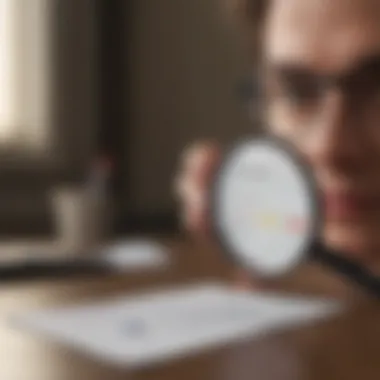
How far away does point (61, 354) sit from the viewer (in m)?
0.66

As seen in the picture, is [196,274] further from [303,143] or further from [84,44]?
[84,44]

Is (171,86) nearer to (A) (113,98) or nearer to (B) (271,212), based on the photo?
(A) (113,98)

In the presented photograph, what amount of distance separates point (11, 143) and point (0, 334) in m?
1.54

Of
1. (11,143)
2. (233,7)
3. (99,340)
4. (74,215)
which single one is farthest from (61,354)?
(11,143)

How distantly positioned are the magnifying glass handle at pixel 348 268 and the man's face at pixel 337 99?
135 millimetres

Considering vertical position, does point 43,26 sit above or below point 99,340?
above

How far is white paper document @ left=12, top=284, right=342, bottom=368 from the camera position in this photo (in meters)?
0.66

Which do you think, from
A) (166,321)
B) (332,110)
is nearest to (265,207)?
Answer: (166,321)

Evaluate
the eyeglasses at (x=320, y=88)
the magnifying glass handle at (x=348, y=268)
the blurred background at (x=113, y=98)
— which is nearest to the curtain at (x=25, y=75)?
the blurred background at (x=113, y=98)

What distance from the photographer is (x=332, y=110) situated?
1140 mm

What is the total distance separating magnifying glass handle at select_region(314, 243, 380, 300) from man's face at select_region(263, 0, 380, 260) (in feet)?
0.44

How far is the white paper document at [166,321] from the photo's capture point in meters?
0.66

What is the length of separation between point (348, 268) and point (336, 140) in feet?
0.91

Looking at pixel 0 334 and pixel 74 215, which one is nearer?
pixel 0 334
